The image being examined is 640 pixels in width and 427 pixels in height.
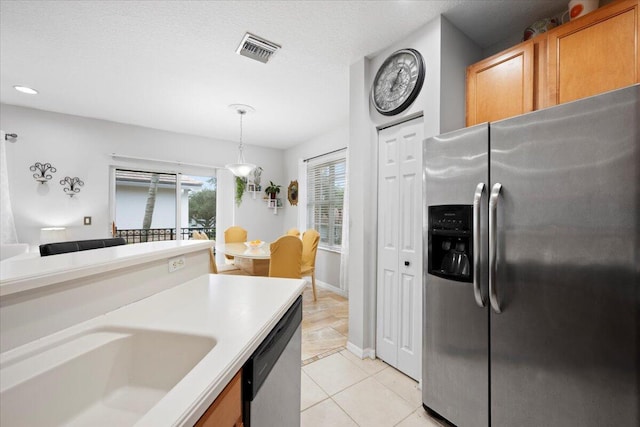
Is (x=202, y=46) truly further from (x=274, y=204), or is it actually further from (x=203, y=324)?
(x=274, y=204)

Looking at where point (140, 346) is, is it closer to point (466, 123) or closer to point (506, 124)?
point (506, 124)

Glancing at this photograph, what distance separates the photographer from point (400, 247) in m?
2.01

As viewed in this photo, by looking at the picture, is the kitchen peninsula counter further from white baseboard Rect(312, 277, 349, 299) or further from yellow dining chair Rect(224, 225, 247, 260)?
yellow dining chair Rect(224, 225, 247, 260)

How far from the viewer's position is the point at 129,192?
4117 millimetres

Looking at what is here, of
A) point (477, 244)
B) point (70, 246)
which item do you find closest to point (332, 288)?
point (477, 244)

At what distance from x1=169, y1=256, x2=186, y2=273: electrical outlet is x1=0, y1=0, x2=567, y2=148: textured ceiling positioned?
1.61 metres

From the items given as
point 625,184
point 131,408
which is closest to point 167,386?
point 131,408

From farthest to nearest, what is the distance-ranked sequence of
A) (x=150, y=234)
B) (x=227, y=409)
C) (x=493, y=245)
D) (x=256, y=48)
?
(x=150, y=234) → (x=256, y=48) → (x=493, y=245) → (x=227, y=409)

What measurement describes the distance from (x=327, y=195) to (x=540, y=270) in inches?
133

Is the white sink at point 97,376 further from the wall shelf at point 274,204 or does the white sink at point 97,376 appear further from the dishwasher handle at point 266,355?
the wall shelf at point 274,204

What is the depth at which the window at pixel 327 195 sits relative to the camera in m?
4.11

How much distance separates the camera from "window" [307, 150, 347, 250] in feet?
13.5

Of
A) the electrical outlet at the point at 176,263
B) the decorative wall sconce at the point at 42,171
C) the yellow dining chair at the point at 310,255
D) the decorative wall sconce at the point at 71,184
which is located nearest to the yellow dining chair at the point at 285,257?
the yellow dining chair at the point at 310,255

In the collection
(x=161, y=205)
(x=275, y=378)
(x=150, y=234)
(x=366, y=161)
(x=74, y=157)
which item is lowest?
(x=275, y=378)
